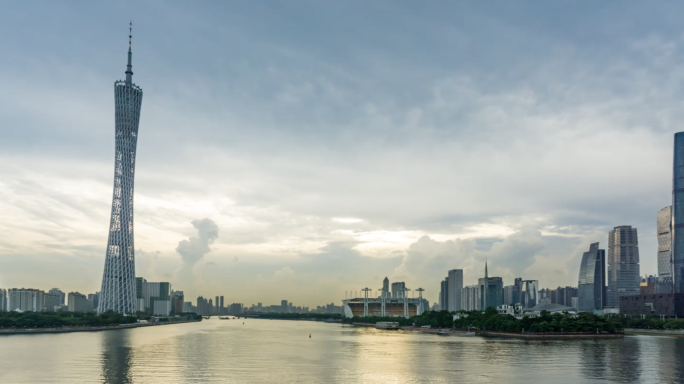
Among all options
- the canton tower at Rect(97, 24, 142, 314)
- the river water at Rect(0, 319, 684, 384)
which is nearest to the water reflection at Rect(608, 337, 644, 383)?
the river water at Rect(0, 319, 684, 384)

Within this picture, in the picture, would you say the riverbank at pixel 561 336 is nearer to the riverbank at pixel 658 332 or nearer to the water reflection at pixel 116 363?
the riverbank at pixel 658 332

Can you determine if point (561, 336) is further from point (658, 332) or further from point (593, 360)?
point (593, 360)

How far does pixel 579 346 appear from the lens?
362ft

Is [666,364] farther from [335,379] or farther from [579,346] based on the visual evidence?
[335,379]

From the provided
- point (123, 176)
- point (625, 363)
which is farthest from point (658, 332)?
point (123, 176)

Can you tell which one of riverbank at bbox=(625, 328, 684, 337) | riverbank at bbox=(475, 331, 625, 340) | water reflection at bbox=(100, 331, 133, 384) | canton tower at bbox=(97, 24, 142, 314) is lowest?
riverbank at bbox=(625, 328, 684, 337)

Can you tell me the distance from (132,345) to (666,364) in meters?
92.5

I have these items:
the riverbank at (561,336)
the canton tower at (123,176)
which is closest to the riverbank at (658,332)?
the riverbank at (561,336)

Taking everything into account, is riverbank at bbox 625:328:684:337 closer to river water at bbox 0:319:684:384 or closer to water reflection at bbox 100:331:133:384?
river water at bbox 0:319:684:384

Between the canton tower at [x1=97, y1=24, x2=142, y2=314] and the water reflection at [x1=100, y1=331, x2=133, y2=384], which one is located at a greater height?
the canton tower at [x1=97, y1=24, x2=142, y2=314]

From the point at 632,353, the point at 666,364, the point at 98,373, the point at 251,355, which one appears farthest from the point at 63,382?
the point at 632,353

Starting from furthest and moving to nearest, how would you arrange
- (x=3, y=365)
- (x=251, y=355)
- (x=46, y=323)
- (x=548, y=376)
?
(x=46, y=323), (x=251, y=355), (x=3, y=365), (x=548, y=376)

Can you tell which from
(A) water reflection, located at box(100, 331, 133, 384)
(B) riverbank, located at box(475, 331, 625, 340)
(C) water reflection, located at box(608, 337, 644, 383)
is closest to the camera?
(A) water reflection, located at box(100, 331, 133, 384)

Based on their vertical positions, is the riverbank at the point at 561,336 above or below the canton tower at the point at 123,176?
below
